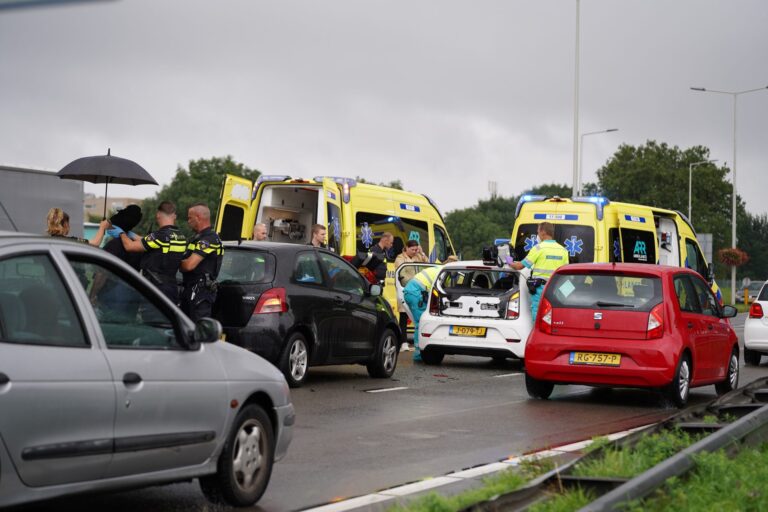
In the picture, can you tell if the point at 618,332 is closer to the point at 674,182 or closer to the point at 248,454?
the point at 248,454

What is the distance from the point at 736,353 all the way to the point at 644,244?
9.58 metres

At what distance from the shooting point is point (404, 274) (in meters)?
21.3

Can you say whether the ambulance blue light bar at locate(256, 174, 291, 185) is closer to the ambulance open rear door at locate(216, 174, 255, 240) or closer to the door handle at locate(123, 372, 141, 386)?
the ambulance open rear door at locate(216, 174, 255, 240)

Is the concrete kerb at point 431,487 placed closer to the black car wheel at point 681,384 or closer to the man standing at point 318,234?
the black car wheel at point 681,384

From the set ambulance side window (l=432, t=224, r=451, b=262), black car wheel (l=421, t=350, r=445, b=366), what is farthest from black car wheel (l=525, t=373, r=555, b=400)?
ambulance side window (l=432, t=224, r=451, b=262)

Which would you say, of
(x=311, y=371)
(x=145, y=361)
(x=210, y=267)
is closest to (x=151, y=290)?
(x=145, y=361)

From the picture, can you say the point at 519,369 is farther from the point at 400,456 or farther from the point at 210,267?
the point at 400,456

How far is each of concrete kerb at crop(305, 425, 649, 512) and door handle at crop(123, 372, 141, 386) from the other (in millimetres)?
1389

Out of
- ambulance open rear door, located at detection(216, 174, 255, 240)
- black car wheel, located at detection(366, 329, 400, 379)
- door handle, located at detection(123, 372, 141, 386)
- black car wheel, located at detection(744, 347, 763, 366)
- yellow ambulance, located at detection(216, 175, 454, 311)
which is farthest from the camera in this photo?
black car wheel, located at detection(744, 347, 763, 366)

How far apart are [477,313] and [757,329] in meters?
5.82

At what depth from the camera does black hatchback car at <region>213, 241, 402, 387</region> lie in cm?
1340

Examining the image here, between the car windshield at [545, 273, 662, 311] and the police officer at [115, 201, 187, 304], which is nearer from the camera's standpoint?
the police officer at [115, 201, 187, 304]

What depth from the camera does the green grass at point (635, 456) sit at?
699cm

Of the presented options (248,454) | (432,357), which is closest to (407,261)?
(432,357)
